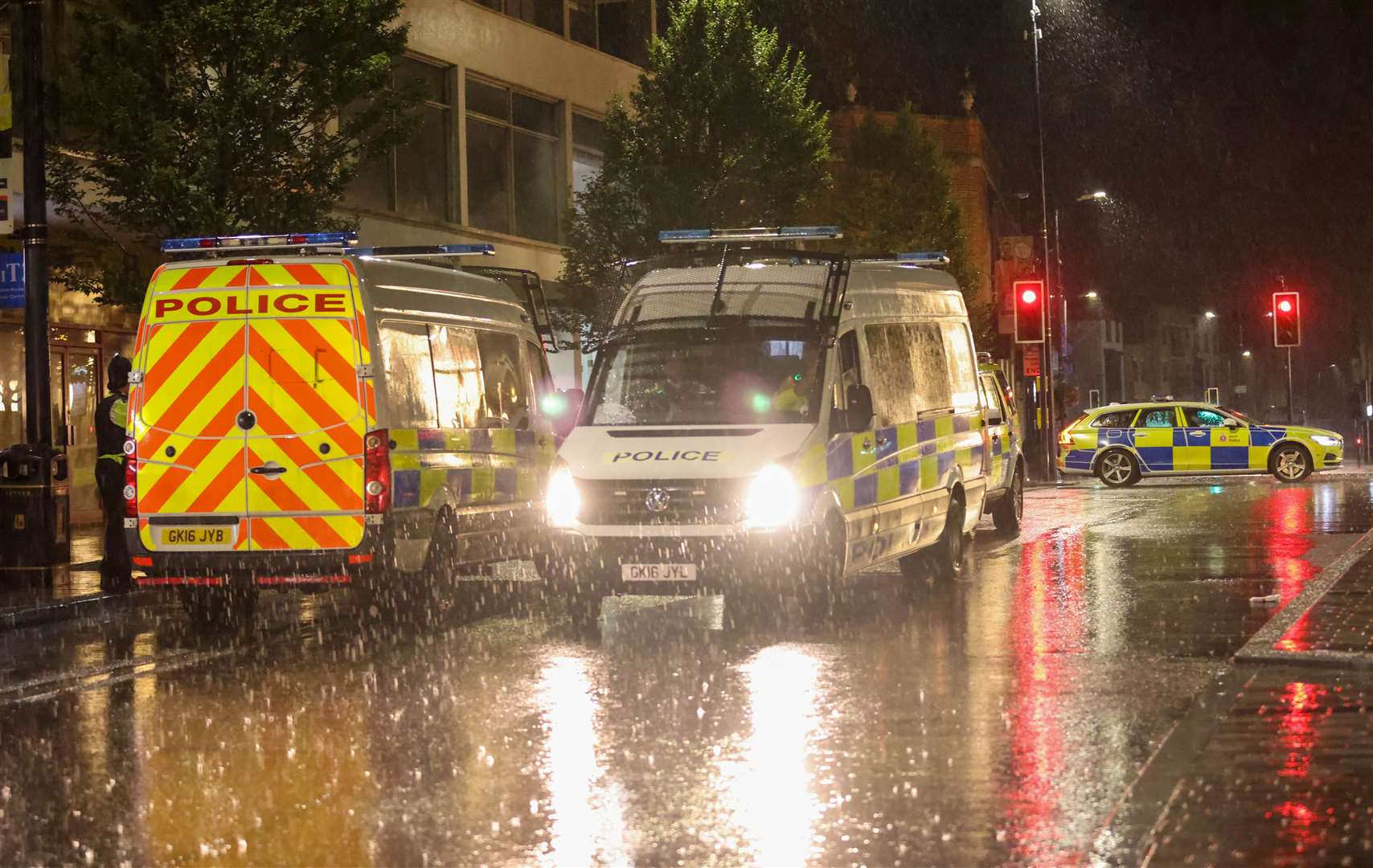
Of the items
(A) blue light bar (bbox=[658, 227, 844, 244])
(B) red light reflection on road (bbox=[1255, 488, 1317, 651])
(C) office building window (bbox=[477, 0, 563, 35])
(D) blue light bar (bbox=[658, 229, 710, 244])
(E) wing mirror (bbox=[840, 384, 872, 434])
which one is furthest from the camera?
(C) office building window (bbox=[477, 0, 563, 35])

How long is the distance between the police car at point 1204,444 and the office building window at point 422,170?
12506 mm

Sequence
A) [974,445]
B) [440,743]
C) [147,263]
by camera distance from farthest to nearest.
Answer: [147,263] → [974,445] → [440,743]

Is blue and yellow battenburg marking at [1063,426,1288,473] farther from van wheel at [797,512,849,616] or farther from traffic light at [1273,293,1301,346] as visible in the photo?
van wheel at [797,512,849,616]

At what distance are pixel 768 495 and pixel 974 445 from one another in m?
4.92

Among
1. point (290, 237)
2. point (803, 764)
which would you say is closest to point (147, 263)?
point (290, 237)

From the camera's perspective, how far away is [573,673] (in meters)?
10.3

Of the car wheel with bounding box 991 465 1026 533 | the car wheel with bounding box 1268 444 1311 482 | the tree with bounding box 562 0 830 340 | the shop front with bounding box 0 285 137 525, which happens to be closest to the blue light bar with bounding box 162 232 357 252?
the car wheel with bounding box 991 465 1026 533

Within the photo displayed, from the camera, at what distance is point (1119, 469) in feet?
109

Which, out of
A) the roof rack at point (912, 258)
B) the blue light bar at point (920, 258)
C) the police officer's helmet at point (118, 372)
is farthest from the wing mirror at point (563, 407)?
the police officer's helmet at point (118, 372)

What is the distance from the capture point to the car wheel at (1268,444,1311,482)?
108ft

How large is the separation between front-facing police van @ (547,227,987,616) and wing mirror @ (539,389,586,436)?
24.2 inches

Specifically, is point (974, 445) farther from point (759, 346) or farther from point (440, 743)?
point (440, 743)

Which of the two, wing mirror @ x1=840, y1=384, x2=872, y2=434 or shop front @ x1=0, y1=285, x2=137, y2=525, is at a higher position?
shop front @ x1=0, y1=285, x2=137, y2=525

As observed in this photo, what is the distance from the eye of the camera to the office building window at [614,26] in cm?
3344
